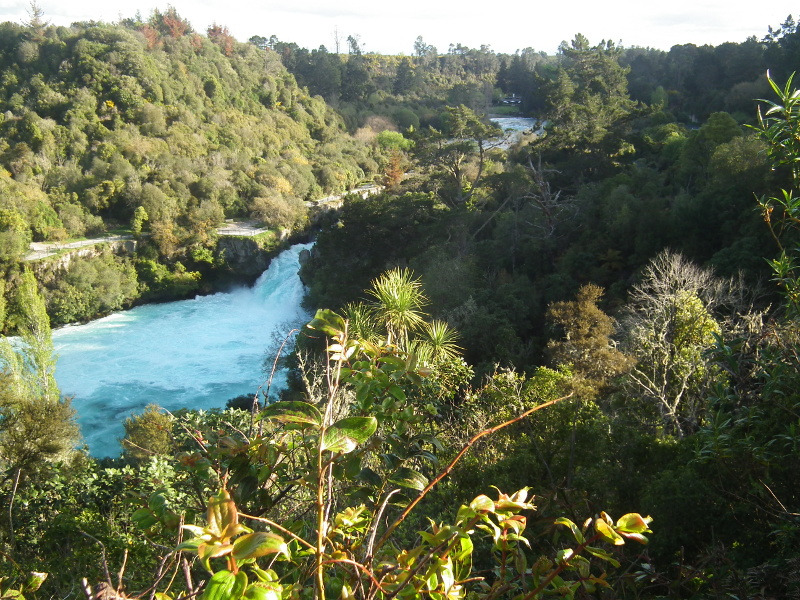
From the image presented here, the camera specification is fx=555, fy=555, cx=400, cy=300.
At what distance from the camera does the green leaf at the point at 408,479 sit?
1193 millimetres

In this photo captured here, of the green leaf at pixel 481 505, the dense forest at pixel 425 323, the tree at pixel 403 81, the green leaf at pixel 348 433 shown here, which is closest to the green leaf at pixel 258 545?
the dense forest at pixel 425 323

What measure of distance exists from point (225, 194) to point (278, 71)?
771 inches

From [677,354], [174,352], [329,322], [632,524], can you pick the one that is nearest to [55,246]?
[174,352]

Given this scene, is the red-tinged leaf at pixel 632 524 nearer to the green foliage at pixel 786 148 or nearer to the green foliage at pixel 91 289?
the green foliage at pixel 786 148

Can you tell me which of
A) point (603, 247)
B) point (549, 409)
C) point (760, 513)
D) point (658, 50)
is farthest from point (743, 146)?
point (658, 50)

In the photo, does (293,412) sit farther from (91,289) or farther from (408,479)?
(91,289)

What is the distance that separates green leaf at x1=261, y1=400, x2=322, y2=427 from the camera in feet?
3.40

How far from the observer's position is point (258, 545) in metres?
0.70

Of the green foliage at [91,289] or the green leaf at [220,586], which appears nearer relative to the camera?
the green leaf at [220,586]

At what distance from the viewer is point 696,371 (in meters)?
6.85

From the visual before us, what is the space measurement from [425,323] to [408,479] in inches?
230

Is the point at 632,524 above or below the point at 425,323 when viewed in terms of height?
above

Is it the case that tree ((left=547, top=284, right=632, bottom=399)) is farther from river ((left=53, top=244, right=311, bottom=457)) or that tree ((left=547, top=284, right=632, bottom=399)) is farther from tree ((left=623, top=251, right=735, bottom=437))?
river ((left=53, top=244, right=311, bottom=457))

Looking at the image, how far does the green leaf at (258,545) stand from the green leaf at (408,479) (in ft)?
1.68
